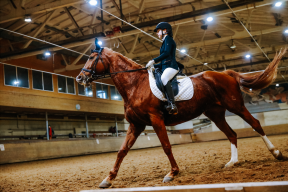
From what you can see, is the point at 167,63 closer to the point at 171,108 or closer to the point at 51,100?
the point at 171,108

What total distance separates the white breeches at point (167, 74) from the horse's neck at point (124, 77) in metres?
0.47

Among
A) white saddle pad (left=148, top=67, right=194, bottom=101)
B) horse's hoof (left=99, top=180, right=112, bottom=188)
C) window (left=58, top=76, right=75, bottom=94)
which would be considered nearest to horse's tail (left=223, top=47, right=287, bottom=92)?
white saddle pad (left=148, top=67, right=194, bottom=101)

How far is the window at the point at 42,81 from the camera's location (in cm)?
2003

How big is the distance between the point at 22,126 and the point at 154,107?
18687 mm

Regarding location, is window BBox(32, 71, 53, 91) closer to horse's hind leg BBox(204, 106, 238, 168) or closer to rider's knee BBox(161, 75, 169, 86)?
horse's hind leg BBox(204, 106, 238, 168)

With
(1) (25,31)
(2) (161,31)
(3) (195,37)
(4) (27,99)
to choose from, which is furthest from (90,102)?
(2) (161,31)

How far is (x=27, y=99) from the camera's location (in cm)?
1766

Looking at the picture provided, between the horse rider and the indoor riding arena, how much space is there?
0.06 ft

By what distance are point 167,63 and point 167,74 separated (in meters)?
0.24

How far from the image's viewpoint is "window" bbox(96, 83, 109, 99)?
26.3 m

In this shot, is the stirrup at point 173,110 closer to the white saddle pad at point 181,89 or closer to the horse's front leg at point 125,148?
the white saddle pad at point 181,89

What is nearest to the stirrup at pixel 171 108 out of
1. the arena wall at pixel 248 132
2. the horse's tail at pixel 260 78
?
the horse's tail at pixel 260 78

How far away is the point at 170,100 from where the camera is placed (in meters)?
4.26

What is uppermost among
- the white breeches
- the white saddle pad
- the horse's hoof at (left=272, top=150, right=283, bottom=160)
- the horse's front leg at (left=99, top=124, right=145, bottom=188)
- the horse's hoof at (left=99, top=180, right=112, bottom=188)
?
the white breeches
